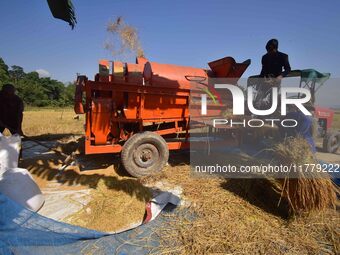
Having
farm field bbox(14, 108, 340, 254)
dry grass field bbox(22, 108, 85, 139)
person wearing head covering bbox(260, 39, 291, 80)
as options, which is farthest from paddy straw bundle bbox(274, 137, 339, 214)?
dry grass field bbox(22, 108, 85, 139)

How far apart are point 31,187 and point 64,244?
4.11 feet

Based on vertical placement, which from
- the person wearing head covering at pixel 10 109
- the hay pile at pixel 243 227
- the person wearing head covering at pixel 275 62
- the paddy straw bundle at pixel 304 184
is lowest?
the hay pile at pixel 243 227

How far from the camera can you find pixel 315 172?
3.07 meters

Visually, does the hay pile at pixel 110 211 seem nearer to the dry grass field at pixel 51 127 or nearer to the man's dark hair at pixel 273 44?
the man's dark hair at pixel 273 44

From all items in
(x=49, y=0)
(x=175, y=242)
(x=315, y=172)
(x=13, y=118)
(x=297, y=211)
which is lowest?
(x=175, y=242)

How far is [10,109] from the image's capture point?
5.66m

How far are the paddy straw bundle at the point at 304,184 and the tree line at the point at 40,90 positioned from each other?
42549mm

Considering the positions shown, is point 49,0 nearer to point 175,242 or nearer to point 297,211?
point 175,242

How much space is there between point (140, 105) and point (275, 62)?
277cm

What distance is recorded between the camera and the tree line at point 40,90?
43969 millimetres

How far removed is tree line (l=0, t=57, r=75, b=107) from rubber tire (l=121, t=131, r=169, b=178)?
132 ft

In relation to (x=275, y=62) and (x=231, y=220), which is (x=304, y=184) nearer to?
(x=231, y=220)

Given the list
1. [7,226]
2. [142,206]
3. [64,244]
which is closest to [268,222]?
[142,206]

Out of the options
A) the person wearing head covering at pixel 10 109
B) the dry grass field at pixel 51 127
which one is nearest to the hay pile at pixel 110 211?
the person wearing head covering at pixel 10 109
